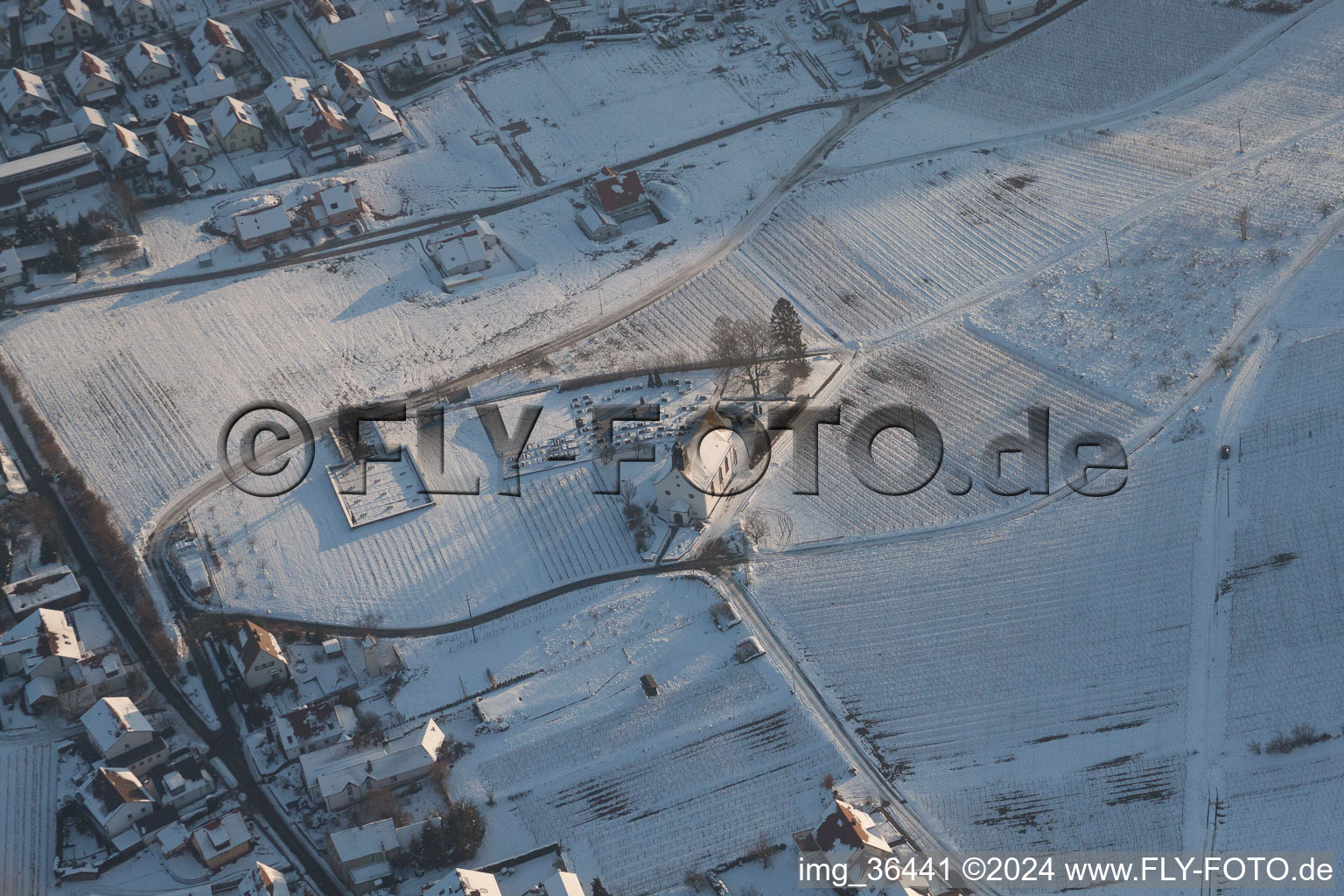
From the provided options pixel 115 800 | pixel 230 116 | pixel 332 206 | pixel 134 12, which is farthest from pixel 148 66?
pixel 115 800

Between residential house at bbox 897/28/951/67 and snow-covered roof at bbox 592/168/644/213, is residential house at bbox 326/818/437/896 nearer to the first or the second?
snow-covered roof at bbox 592/168/644/213

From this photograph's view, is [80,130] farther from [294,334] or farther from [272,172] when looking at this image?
[294,334]

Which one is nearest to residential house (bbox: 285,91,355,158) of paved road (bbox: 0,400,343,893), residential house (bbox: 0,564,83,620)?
paved road (bbox: 0,400,343,893)

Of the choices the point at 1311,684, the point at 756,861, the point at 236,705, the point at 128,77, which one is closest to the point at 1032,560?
the point at 1311,684

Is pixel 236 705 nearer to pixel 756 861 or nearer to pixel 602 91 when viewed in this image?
pixel 756 861

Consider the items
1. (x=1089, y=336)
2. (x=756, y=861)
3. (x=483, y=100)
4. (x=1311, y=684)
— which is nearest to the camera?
(x=756, y=861)

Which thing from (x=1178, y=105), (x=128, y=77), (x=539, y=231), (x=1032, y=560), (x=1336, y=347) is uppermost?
(x=128, y=77)

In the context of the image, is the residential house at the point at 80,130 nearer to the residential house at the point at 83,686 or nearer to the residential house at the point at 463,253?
the residential house at the point at 463,253
